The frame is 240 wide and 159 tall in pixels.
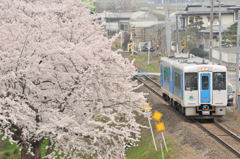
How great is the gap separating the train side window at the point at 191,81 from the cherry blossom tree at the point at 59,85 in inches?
266

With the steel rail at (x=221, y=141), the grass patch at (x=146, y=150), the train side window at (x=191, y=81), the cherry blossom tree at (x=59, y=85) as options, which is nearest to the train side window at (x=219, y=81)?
the train side window at (x=191, y=81)

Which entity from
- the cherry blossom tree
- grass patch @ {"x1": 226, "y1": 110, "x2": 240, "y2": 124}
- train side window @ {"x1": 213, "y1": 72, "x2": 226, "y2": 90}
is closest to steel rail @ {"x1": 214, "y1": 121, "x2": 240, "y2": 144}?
train side window @ {"x1": 213, "y1": 72, "x2": 226, "y2": 90}

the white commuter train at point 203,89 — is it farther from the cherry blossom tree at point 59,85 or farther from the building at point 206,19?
the building at point 206,19

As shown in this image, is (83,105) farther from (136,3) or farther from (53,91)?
(136,3)

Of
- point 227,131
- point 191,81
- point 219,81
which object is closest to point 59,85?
point 227,131

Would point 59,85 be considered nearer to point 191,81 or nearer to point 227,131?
point 227,131

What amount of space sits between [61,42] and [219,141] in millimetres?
7192

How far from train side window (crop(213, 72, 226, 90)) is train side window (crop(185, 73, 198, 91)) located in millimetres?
714

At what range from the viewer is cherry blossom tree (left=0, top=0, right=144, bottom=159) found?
500 inches

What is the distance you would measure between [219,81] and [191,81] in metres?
1.07

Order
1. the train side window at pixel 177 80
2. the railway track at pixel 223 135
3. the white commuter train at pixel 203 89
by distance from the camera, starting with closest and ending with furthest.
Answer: the railway track at pixel 223 135, the white commuter train at pixel 203 89, the train side window at pixel 177 80

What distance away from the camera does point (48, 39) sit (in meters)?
13.5

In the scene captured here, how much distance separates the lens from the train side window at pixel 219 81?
21047 mm

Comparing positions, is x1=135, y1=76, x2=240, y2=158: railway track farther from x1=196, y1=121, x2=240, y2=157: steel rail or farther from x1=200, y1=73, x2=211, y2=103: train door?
x1=200, y1=73, x2=211, y2=103: train door
